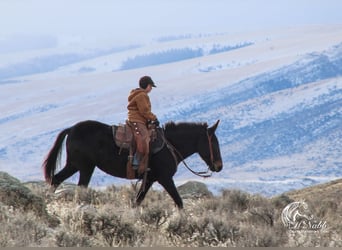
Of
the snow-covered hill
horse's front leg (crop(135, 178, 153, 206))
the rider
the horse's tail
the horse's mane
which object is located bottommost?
the snow-covered hill

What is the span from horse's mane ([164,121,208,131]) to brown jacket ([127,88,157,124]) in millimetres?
684

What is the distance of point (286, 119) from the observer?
191000mm

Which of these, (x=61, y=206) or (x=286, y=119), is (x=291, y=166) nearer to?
(x=286, y=119)

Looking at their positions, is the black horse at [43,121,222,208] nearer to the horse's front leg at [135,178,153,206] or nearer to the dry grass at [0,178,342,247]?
the horse's front leg at [135,178,153,206]

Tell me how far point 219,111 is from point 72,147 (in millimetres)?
175018

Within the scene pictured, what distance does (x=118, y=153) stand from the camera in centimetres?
1238

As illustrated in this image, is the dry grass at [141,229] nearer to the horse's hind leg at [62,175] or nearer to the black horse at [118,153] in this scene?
the black horse at [118,153]

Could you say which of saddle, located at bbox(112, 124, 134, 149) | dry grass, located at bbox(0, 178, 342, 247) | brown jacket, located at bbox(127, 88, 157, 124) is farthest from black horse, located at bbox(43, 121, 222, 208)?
dry grass, located at bbox(0, 178, 342, 247)

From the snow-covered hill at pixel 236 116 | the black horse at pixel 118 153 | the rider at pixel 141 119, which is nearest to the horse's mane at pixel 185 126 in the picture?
the black horse at pixel 118 153

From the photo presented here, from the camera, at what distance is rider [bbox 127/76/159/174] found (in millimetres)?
12122

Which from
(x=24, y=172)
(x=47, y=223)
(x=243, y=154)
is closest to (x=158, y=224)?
(x=47, y=223)

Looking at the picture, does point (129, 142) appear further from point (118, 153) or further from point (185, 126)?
point (185, 126)

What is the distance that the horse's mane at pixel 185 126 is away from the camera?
12.9 metres

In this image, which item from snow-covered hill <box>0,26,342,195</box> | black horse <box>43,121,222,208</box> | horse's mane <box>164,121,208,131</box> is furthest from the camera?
snow-covered hill <box>0,26,342,195</box>
